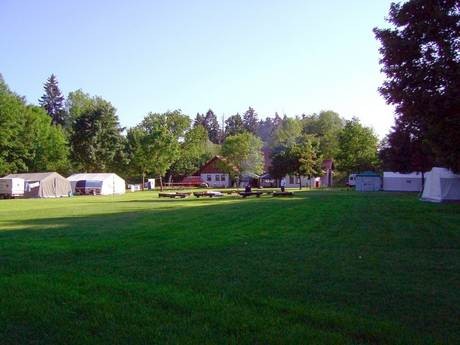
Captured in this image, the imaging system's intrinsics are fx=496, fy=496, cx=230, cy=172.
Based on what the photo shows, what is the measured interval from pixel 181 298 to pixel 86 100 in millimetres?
94542

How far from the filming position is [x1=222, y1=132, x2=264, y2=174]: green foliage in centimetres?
8231

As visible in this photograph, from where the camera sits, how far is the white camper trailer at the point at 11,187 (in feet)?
179

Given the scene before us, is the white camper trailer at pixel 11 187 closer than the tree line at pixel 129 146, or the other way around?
the white camper trailer at pixel 11 187

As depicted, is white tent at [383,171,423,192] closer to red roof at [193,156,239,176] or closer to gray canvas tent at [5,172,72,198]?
red roof at [193,156,239,176]

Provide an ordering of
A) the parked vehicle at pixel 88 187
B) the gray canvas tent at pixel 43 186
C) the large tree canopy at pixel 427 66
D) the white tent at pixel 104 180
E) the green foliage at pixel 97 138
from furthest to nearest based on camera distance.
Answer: the green foliage at pixel 97 138 < the white tent at pixel 104 180 < the parked vehicle at pixel 88 187 < the gray canvas tent at pixel 43 186 < the large tree canopy at pixel 427 66

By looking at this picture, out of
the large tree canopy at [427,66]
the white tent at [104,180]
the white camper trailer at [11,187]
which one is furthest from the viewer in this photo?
the white tent at [104,180]

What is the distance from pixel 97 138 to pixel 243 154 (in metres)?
23.7

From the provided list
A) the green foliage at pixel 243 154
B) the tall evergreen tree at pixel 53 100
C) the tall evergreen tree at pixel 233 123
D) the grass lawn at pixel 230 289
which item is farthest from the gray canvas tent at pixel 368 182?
the tall evergreen tree at pixel 233 123

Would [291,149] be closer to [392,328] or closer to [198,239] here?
[198,239]

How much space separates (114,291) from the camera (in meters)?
6.96

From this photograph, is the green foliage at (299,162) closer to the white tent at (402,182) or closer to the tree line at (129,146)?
the tree line at (129,146)

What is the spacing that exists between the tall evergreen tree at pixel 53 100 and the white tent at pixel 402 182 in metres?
67.6

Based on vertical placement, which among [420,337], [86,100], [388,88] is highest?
[86,100]

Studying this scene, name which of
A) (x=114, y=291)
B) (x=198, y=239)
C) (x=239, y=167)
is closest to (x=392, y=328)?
(x=114, y=291)
